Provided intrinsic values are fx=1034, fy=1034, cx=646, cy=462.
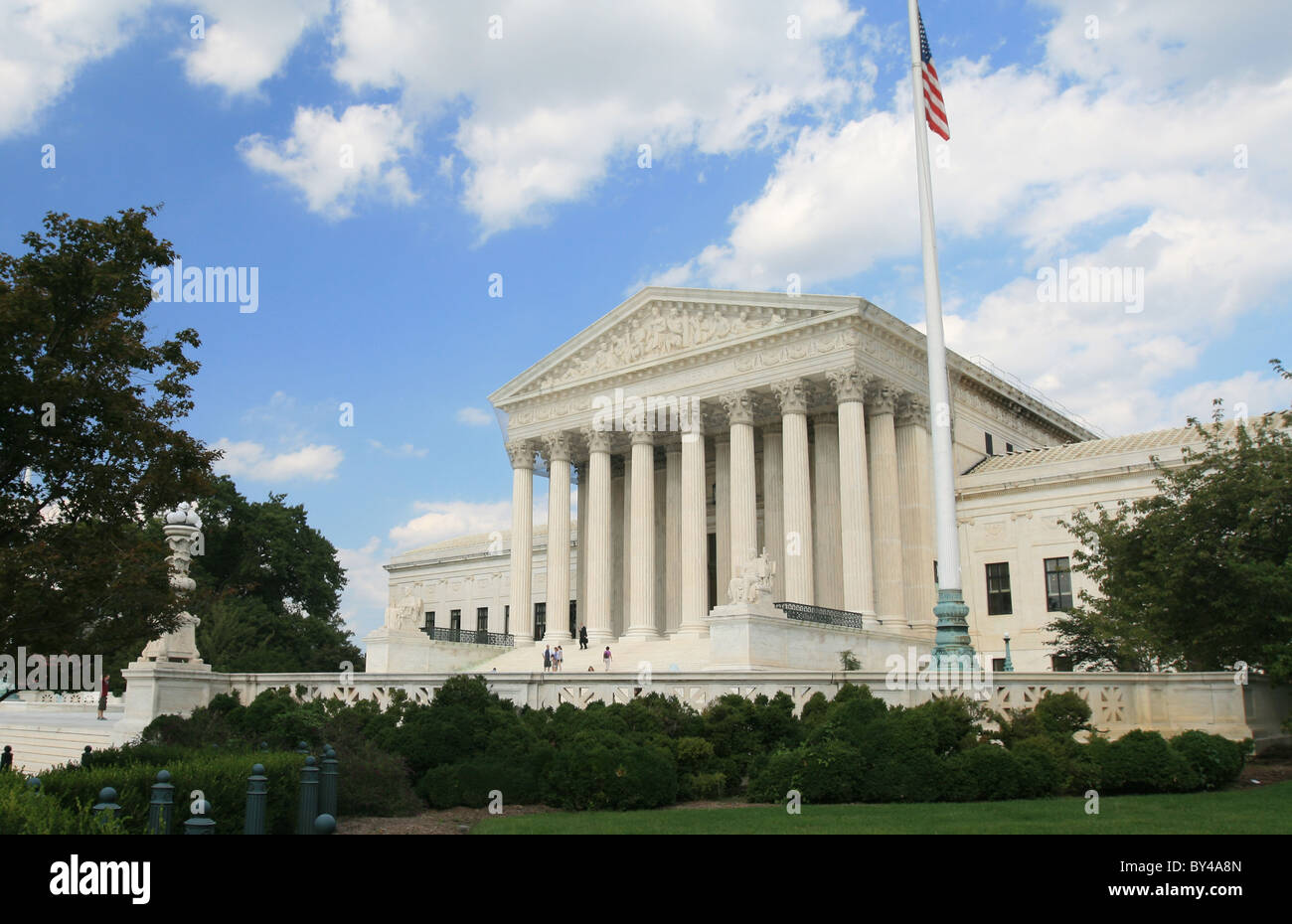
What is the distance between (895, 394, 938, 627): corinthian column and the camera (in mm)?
46438

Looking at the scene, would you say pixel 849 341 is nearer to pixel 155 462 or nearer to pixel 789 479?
pixel 789 479

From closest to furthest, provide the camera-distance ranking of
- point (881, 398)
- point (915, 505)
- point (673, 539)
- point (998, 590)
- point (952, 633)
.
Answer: point (952, 633), point (881, 398), point (915, 505), point (998, 590), point (673, 539)

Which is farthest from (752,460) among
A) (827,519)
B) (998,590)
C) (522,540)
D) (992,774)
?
(992,774)

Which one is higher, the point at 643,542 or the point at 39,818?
the point at 643,542

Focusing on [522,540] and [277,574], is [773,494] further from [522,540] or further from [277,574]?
[277,574]

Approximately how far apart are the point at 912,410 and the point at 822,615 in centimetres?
1266

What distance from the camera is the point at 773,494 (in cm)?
5150

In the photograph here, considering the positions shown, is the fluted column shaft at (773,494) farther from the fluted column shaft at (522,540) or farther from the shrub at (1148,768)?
the shrub at (1148,768)

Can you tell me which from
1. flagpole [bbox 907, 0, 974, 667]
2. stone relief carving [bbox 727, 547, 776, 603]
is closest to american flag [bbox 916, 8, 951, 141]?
flagpole [bbox 907, 0, 974, 667]

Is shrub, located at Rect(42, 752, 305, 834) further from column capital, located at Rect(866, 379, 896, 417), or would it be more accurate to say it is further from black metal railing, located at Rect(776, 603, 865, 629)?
column capital, located at Rect(866, 379, 896, 417)

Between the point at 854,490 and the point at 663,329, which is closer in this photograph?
Answer: the point at 854,490
